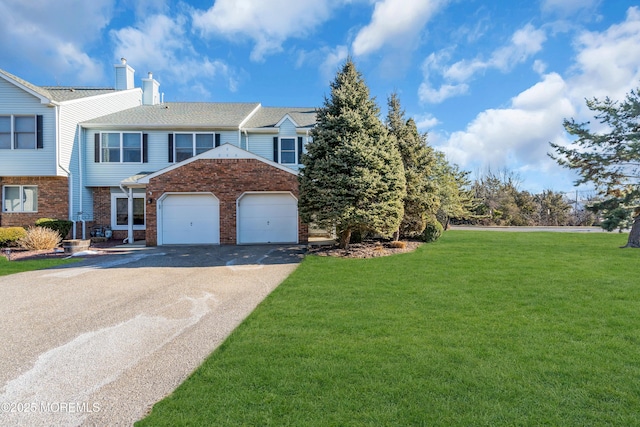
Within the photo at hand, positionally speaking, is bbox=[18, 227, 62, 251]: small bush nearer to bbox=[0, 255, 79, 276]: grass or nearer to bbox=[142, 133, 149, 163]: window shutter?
bbox=[0, 255, 79, 276]: grass

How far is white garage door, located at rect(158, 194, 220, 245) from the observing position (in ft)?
48.6

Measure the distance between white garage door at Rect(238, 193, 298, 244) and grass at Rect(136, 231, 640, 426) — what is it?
7.89m

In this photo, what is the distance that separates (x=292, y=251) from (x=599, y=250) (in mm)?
11673

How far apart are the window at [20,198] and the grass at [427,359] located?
1646 centimetres

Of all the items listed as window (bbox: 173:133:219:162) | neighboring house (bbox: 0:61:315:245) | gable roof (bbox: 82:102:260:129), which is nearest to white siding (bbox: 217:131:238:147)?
neighboring house (bbox: 0:61:315:245)

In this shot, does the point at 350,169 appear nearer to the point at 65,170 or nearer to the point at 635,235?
the point at 635,235

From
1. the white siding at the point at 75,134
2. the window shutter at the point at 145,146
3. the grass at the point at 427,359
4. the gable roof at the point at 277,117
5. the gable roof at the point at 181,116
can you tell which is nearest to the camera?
the grass at the point at 427,359

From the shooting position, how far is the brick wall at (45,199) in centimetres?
1619

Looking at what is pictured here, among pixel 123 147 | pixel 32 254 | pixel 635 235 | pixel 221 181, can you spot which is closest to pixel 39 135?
pixel 123 147

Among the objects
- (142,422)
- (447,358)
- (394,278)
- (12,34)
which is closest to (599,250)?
(394,278)

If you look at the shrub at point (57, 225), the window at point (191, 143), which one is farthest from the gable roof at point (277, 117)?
the shrub at point (57, 225)

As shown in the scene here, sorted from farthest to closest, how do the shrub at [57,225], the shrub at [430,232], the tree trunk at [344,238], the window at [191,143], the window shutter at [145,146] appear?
the window at [191,143]
the window shutter at [145,146]
the shrub at [430,232]
the shrub at [57,225]
the tree trunk at [344,238]

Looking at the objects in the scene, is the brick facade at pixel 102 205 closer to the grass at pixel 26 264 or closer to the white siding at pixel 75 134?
the white siding at pixel 75 134

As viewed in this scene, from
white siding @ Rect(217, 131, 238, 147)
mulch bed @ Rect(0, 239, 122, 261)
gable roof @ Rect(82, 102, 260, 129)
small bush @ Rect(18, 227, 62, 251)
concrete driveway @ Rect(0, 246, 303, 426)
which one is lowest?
concrete driveway @ Rect(0, 246, 303, 426)
